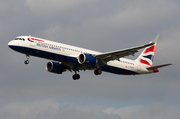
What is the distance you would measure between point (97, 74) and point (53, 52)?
9458 mm

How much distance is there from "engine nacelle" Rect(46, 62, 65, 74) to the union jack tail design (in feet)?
51.0

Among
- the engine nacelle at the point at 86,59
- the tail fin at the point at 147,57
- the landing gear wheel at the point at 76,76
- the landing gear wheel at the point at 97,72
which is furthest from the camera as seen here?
the tail fin at the point at 147,57

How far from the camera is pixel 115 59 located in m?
55.0

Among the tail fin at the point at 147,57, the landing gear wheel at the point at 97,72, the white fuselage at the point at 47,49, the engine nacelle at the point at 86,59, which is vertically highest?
the tail fin at the point at 147,57

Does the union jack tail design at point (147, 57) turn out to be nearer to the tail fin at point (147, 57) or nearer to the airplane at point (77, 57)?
the tail fin at point (147, 57)

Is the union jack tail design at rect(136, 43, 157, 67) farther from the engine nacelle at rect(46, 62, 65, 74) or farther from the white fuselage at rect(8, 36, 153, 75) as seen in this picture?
the engine nacelle at rect(46, 62, 65, 74)

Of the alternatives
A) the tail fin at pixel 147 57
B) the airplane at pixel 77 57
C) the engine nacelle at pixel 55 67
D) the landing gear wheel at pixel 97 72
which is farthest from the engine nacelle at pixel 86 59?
the tail fin at pixel 147 57

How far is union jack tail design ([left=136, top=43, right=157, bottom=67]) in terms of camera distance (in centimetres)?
6469

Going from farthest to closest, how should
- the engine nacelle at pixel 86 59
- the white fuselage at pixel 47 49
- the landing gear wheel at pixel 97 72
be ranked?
the landing gear wheel at pixel 97 72, the engine nacelle at pixel 86 59, the white fuselage at pixel 47 49

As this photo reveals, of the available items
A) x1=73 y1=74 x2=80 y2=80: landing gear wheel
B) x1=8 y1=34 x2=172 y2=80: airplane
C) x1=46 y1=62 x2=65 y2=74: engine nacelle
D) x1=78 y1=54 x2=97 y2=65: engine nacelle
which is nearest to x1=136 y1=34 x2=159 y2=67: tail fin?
x1=8 y1=34 x2=172 y2=80: airplane

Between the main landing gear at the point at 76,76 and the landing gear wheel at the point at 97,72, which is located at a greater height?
the main landing gear at the point at 76,76

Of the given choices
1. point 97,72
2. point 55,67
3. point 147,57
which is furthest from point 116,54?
point 147,57

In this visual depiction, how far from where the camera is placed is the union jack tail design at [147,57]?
64.7 metres

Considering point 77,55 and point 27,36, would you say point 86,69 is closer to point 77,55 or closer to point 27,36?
point 77,55
